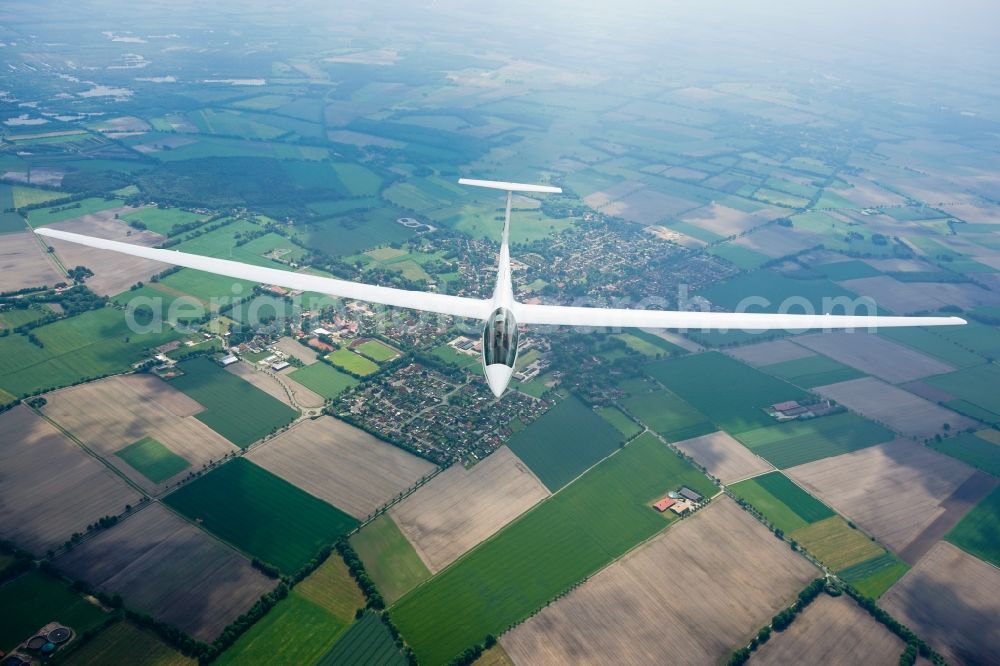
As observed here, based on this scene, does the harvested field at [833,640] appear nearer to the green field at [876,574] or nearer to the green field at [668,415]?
the green field at [876,574]

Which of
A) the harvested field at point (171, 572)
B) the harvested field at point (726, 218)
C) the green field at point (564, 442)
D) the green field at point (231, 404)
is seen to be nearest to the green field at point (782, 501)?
the green field at point (564, 442)

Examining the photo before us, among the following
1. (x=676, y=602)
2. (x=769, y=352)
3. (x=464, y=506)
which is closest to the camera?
(x=676, y=602)

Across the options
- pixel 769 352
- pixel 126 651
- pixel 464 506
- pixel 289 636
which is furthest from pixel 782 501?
pixel 126 651

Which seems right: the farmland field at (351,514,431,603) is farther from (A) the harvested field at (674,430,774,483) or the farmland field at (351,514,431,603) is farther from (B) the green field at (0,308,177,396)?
Result: (B) the green field at (0,308,177,396)

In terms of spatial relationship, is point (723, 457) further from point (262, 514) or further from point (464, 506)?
point (262, 514)

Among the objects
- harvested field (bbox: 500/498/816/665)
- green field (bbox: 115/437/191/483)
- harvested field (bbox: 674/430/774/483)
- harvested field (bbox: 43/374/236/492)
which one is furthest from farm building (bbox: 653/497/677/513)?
green field (bbox: 115/437/191/483)
